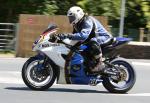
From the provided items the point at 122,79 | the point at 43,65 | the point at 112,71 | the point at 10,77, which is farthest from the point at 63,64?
the point at 10,77

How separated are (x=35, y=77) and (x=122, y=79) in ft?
5.35

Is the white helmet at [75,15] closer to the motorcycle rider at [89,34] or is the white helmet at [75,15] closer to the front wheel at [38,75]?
the motorcycle rider at [89,34]

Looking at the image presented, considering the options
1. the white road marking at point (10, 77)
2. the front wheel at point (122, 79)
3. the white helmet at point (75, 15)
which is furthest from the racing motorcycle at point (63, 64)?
the white road marking at point (10, 77)

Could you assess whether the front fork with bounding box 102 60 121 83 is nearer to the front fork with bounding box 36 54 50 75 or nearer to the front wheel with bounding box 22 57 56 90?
the front wheel with bounding box 22 57 56 90

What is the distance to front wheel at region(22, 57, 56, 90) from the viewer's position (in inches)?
429

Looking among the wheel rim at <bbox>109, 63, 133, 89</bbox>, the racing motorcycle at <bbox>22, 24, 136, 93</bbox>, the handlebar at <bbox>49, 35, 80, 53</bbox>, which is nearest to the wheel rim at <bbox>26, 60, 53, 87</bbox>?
the racing motorcycle at <bbox>22, 24, 136, 93</bbox>

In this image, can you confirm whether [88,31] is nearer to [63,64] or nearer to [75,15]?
[75,15]

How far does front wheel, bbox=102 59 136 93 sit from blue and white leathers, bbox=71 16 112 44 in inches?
20.1

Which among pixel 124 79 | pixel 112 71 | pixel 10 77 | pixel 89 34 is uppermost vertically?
pixel 89 34

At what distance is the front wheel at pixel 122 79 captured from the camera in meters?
11.0

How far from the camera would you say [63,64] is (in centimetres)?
1090

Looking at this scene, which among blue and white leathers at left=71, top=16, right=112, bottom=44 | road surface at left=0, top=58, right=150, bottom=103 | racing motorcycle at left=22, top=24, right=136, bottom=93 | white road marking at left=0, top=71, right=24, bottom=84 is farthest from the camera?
white road marking at left=0, top=71, right=24, bottom=84

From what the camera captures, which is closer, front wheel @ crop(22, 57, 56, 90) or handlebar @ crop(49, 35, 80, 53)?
handlebar @ crop(49, 35, 80, 53)

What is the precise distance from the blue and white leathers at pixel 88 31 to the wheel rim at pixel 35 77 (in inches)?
32.5
